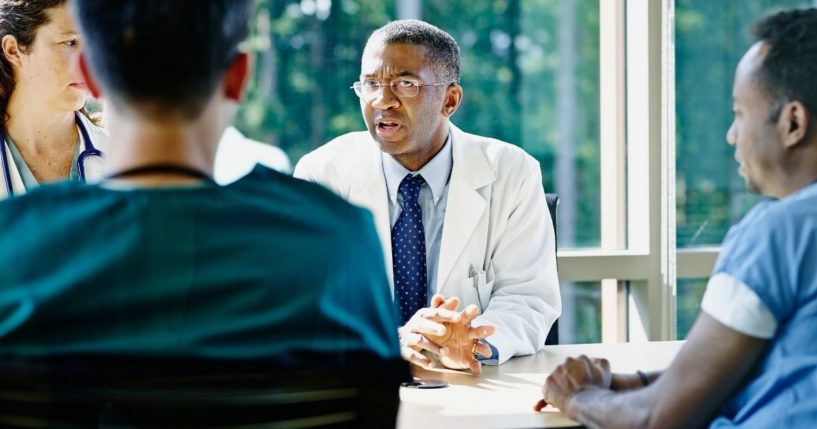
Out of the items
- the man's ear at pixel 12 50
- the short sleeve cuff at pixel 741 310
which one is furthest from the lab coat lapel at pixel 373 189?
the short sleeve cuff at pixel 741 310

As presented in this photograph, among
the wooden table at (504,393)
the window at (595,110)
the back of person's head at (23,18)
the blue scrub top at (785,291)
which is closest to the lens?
the blue scrub top at (785,291)

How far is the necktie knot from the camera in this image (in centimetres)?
261

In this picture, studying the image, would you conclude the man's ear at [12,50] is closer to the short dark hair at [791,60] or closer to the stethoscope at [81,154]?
the stethoscope at [81,154]

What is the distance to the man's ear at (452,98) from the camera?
283 centimetres

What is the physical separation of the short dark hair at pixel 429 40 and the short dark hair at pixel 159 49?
173 cm

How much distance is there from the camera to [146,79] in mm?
942

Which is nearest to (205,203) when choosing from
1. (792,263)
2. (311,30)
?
(792,263)

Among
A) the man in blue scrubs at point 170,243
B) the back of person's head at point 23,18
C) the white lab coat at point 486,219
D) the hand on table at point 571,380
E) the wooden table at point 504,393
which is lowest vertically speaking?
the wooden table at point 504,393

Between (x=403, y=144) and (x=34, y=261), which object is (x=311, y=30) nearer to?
(x=403, y=144)

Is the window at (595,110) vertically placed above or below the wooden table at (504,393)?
above

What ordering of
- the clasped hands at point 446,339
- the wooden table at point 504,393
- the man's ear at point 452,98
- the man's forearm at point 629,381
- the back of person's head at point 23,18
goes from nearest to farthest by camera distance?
the wooden table at point 504,393 < the man's forearm at point 629,381 < the clasped hands at point 446,339 < the back of person's head at point 23,18 < the man's ear at point 452,98

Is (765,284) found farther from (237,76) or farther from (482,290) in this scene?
(482,290)

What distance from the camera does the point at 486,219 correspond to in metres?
2.61

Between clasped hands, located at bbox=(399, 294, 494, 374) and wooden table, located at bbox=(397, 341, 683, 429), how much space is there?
0.11ft
